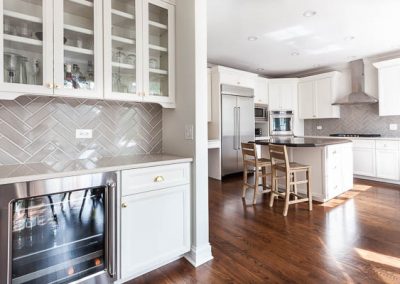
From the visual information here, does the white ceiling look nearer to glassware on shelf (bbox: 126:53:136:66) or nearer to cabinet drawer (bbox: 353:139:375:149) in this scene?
glassware on shelf (bbox: 126:53:136:66)

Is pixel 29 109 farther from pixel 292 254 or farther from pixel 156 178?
pixel 292 254

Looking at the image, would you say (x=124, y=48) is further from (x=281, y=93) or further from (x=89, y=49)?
(x=281, y=93)

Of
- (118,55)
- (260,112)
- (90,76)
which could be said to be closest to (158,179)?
(90,76)

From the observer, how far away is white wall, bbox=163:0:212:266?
1.94 m

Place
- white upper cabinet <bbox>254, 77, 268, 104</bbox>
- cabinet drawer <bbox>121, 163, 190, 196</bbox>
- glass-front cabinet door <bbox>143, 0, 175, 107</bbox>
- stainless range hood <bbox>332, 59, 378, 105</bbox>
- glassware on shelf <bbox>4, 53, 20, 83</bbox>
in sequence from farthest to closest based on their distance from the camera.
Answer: white upper cabinet <bbox>254, 77, 268, 104</bbox> → stainless range hood <bbox>332, 59, 378, 105</bbox> → glass-front cabinet door <bbox>143, 0, 175, 107</bbox> → cabinet drawer <bbox>121, 163, 190, 196</bbox> → glassware on shelf <bbox>4, 53, 20, 83</bbox>

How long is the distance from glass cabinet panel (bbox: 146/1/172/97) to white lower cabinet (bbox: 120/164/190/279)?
745 millimetres

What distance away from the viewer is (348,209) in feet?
10.4

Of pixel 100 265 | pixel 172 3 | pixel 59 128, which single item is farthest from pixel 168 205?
pixel 172 3

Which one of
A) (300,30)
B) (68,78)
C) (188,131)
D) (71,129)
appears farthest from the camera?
(300,30)

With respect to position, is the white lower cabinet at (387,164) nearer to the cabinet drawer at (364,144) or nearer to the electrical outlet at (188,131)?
the cabinet drawer at (364,144)

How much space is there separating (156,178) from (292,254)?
139 centimetres

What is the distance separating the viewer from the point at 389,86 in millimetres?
4672

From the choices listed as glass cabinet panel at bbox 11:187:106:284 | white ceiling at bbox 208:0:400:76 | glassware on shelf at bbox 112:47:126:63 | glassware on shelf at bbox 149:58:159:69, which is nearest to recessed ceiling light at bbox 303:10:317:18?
white ceiling at bbox 208:0:400:76

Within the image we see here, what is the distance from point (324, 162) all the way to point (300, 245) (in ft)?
5.14
